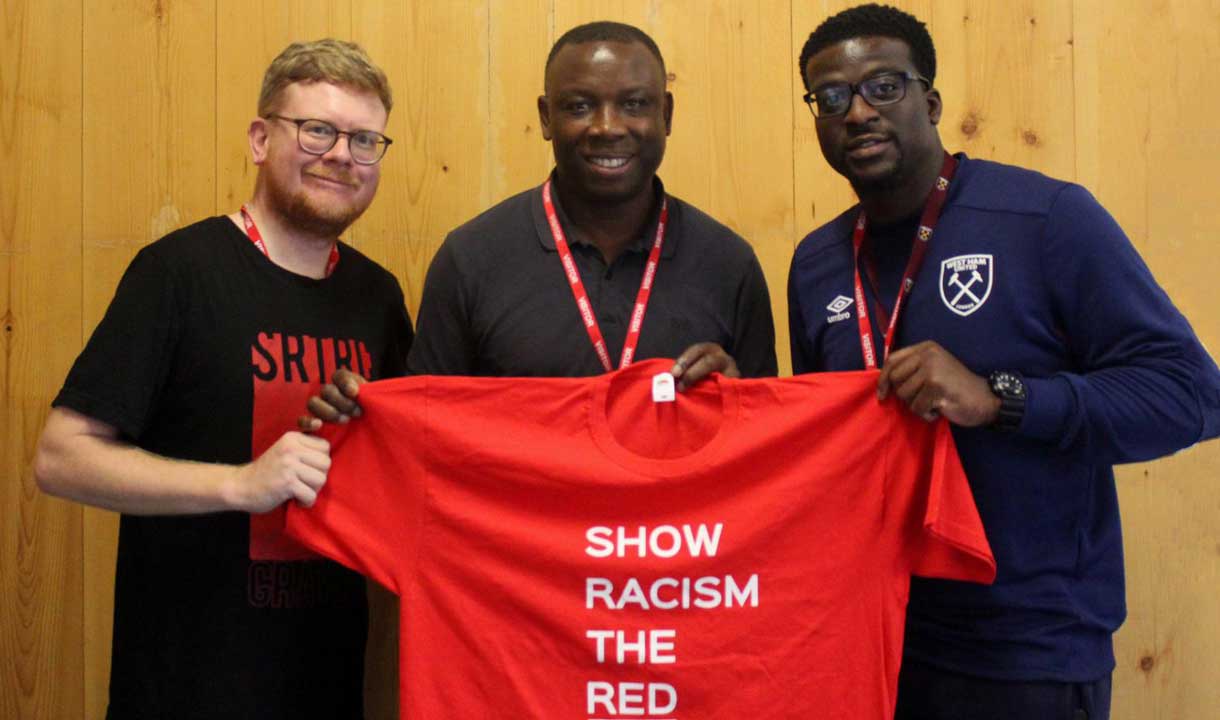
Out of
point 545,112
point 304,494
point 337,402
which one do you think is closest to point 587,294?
point 545,112

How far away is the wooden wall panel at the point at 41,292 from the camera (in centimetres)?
235

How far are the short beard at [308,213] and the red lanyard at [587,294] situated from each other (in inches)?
14.3

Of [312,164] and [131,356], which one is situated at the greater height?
[312,164]

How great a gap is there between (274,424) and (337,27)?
1053mm

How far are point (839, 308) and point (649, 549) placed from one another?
1.83 feet

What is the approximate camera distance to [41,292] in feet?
7.75

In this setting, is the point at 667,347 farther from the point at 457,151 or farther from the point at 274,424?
the point at 457,151

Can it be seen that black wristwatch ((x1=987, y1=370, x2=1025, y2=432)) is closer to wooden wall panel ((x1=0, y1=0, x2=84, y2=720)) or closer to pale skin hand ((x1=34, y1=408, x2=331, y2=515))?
pale skin hand ((x1=34, y1=408, x2=331, y2=515))

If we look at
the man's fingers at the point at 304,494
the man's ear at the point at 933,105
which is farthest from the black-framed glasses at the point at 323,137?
the man's ear at the point at 933,105

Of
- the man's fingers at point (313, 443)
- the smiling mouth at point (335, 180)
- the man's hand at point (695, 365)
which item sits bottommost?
the man's fingers at point (313, 443)

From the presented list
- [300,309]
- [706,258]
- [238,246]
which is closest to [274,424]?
[300,309]

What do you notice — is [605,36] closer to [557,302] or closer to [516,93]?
[557,302]

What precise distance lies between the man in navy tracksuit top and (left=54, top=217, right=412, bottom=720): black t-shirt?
3.24 ft

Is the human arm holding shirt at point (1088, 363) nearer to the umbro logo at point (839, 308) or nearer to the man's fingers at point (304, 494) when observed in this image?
the umbro logo at point (839, 308)
